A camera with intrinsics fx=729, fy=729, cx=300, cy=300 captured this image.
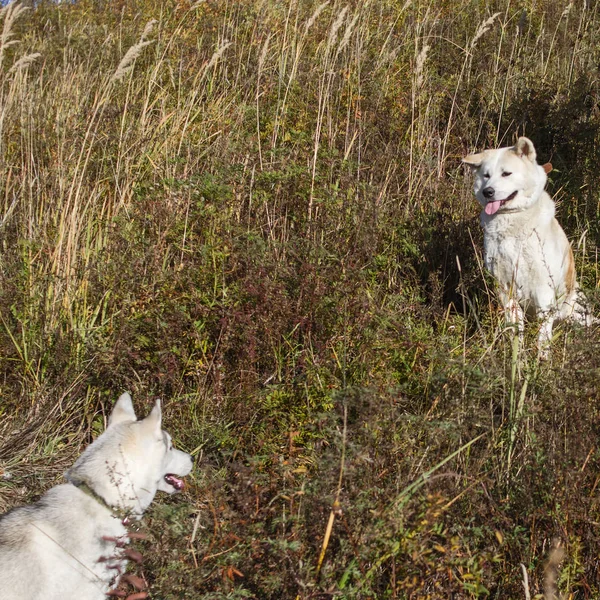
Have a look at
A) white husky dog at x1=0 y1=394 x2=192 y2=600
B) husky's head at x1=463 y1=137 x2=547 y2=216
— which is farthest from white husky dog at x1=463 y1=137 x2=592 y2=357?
white husky dog at x1=0 y1=394 x2=192 y2=600

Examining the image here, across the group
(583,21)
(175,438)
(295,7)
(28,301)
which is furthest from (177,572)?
(583,21)

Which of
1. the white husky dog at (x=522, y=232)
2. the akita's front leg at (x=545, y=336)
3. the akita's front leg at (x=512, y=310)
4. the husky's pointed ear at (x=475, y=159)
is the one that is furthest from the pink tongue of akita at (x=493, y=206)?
the akita's front leg at (x=545, y=336)

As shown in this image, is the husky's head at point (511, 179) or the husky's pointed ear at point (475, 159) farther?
the husky's pointed ear at point (475, 159)

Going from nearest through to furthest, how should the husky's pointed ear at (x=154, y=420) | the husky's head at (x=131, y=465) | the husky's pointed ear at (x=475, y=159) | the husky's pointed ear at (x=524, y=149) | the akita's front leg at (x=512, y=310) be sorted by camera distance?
the husky's head at (x=131, y=465)
the husky's pointed ear at (x=154, y=420)
the akita's front leg at (x=512, y=310)
the husky's pointed ear at (x=524, y=149)
the husky's pointed ear at (x=475, y=159)

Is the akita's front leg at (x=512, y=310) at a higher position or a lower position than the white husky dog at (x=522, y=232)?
lower

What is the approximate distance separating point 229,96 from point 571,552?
13.8ft

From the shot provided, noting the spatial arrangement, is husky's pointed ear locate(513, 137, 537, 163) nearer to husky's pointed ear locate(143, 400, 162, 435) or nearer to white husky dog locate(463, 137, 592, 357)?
white husky dog locate(463, 137, 592, 357)

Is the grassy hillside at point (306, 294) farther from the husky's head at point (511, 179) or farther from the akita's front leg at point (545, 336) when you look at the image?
the husky's head at point (511, 179)

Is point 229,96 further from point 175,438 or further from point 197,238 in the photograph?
point 175,438

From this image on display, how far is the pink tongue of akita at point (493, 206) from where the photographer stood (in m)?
4.52

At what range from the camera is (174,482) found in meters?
3.31

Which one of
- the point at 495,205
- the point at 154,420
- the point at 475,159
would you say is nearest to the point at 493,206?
the point at 495,205

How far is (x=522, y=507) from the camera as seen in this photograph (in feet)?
9.25

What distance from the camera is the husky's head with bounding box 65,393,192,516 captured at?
9.57 ft
